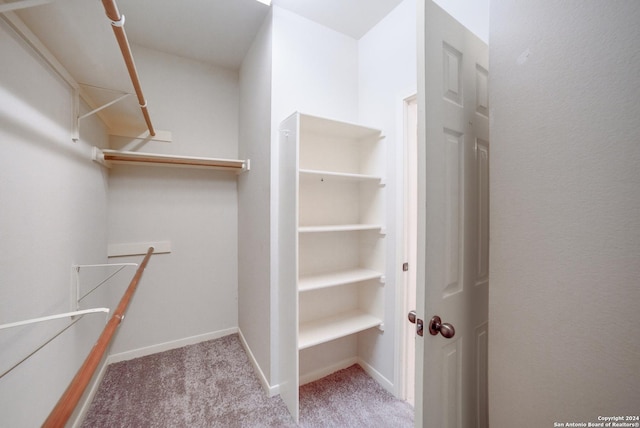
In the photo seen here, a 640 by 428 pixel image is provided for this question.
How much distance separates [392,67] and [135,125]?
231cm

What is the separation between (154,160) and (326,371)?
2310mm

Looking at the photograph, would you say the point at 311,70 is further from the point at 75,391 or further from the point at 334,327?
the point at 75,391

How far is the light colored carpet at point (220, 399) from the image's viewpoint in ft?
5.17

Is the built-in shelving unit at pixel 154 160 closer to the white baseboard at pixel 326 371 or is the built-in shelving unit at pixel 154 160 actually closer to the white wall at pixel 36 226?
the white wall at pixel 36 226

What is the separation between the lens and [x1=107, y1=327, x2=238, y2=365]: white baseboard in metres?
2.19

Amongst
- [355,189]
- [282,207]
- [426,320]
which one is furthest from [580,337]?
[355,189]

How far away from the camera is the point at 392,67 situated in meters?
1.80

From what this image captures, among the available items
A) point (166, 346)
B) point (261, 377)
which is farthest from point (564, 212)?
point (166, 346)

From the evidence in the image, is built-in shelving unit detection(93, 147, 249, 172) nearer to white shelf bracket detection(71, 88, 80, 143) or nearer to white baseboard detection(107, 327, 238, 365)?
white shelf bracket detection(71, 88, 80, 143)

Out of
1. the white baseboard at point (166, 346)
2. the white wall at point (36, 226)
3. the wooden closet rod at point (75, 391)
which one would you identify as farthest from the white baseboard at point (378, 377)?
the white wall at point (36, 226)

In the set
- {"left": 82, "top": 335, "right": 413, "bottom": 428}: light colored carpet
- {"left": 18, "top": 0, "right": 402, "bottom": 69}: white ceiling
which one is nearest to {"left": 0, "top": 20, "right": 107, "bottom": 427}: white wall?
{"left": 18, "top": 0, "right": 402, "bottom": 69}: white ceiling

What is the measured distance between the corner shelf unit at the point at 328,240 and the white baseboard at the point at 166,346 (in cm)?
116

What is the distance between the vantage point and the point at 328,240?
6.58 feet

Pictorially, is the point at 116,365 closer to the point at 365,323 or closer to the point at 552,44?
the point at 365,323
